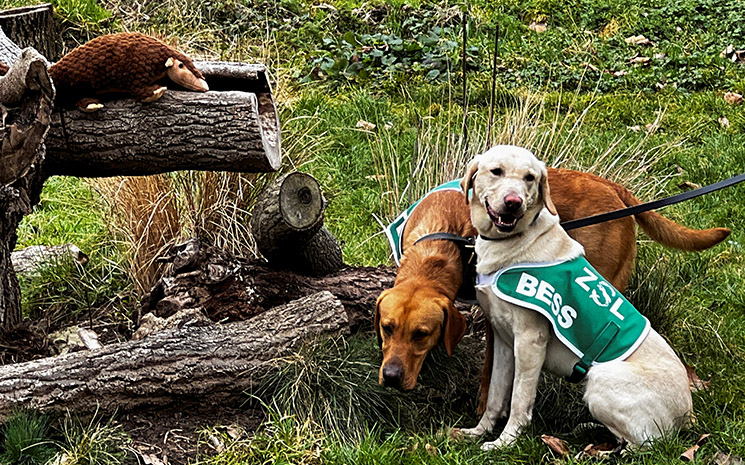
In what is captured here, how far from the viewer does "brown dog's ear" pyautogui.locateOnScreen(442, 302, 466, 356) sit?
411 cm

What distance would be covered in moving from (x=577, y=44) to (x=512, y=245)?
6423 millimetres

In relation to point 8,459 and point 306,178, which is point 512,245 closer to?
point 306,178

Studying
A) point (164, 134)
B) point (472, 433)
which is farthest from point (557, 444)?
point (164, 134)

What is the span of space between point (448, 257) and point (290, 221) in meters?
1.15

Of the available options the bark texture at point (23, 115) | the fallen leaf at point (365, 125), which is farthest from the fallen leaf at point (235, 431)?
the fallen leaf at point (365, 125)

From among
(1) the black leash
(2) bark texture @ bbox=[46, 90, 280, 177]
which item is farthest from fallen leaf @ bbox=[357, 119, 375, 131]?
(1) the black leash

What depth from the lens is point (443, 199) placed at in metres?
4.65

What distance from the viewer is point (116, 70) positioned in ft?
14.5

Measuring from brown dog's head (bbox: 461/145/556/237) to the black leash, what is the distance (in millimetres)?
396

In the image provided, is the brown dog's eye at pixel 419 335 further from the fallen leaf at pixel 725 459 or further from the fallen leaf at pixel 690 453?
the fallen leaf at pixel 725 459

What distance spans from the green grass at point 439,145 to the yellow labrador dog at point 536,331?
170 mm

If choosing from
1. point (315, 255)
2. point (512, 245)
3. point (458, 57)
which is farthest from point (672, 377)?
point (458, 57)

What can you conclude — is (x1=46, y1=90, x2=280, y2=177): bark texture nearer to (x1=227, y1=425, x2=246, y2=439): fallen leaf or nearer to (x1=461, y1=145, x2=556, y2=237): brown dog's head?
(x1=461, y1=145, x2=556, y2=237): brown dog's head

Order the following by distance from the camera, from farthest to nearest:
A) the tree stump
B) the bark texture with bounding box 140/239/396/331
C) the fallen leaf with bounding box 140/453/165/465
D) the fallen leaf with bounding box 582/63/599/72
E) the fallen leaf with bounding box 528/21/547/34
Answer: the fallen leaf with bounding box 528/21/547/34
the fallen leaf with bounding box 582/63/599/72
the tree stump
the bark texture with bounding box 140/239/396/331
the fallen leaf with bounding box 140/453/165/465
